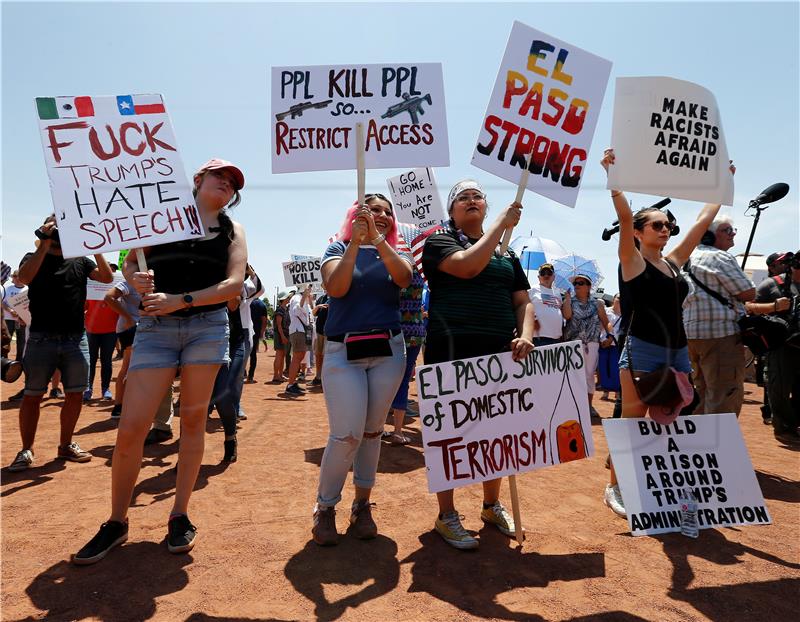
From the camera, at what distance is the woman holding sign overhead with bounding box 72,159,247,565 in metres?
2.82

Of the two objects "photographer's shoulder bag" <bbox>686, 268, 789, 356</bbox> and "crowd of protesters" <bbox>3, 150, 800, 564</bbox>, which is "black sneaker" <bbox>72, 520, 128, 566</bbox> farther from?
"photographer's shoulder bag" <bbox>686, 268, 789, 356</bbox>

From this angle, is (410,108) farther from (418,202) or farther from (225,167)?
(418,202)

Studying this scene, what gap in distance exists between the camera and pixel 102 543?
2801 millimetres

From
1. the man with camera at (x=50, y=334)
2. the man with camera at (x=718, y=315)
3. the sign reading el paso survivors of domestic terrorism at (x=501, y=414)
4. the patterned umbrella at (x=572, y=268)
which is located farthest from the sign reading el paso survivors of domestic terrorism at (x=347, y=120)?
the patterned umbrella at (x=572, y=268)

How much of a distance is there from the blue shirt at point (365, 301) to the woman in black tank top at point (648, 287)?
151 cm

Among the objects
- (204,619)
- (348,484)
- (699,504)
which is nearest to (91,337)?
(348,484)

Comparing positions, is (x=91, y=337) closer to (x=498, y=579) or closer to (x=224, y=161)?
→ (x=224, y=161)

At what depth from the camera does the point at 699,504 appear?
10.9ft

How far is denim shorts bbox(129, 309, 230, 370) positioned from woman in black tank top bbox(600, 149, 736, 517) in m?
2.53

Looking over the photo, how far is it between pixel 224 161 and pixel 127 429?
5.23ft

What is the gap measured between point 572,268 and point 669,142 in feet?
31.1

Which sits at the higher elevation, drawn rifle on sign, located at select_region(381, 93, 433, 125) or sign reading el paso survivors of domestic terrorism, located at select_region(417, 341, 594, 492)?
drawn rifle on sign, located at select_region(381, 93, 433, 125)

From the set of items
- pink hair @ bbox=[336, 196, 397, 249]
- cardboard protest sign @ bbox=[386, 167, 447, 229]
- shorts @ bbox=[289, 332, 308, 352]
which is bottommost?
shorts @ bbox=[289, 332, 308, 352]

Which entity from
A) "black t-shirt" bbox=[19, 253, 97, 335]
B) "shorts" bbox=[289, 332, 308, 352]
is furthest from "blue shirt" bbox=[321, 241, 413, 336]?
"shorts" bbox=[289, 332, 308, 352]
